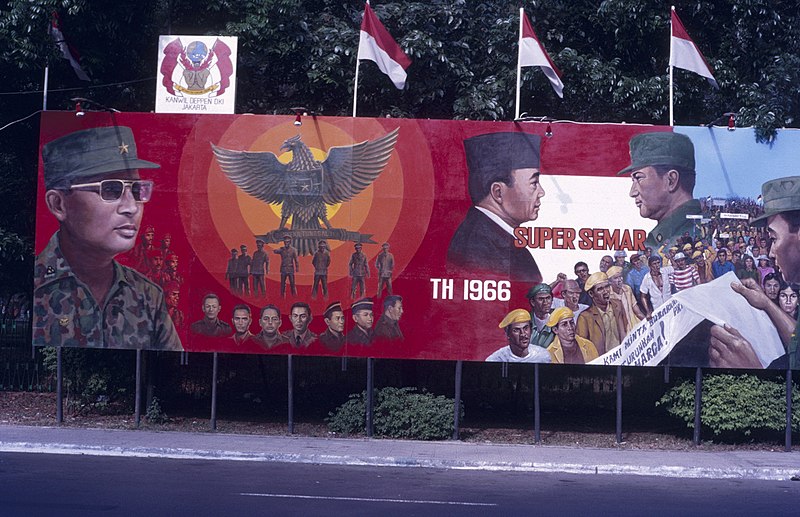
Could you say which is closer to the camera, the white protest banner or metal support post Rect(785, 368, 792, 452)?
metal support post Rect(785, 368, 792, 452)

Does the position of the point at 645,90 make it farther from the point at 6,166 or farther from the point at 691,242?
the point at 6,166

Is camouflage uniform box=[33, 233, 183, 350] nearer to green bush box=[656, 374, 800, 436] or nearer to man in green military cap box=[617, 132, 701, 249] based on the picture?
man in green military cap box=[617, 132, 701, 249]

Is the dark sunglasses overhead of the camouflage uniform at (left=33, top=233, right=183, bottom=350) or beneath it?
overhead

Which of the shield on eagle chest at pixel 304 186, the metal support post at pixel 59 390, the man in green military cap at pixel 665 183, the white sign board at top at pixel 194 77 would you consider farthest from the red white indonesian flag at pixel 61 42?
the man in green military cap at pixel 665 183

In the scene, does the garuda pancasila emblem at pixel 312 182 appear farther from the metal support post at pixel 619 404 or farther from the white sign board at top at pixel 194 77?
the metal support post at pixel 619 404

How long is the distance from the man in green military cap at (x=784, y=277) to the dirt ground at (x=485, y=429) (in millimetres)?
1597

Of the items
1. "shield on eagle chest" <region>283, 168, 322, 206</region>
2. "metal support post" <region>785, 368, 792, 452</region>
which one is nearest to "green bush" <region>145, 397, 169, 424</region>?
"shield on eagle chest" <region>283, 168, 322, 206</region>

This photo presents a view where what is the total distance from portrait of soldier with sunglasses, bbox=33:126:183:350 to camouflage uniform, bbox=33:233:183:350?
19 millimetres

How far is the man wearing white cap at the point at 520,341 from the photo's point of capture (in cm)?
1652

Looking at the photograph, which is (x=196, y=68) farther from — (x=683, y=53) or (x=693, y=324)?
(x=693, y=324)

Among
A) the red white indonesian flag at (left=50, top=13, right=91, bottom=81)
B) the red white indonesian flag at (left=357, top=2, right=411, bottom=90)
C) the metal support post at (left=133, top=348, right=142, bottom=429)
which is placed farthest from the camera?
the red white indonesian flag at (left=50, top=13, right=91, bottom=81)

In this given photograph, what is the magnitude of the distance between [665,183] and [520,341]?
391cm

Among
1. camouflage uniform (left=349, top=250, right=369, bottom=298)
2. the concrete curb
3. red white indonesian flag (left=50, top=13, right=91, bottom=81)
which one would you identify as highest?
red white indonesian flag (left=50, top=13, right=91, bottom=81)

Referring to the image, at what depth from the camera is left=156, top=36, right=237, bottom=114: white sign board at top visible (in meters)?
17.1
